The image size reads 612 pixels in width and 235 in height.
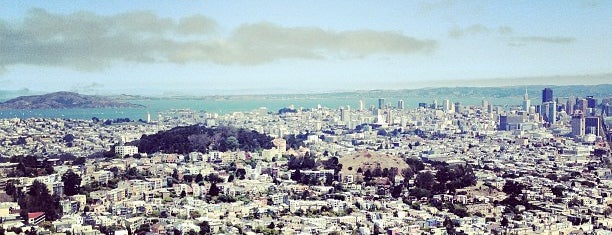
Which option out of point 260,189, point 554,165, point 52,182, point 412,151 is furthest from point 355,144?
point 52,182

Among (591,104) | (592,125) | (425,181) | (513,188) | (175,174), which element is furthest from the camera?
(591,104)

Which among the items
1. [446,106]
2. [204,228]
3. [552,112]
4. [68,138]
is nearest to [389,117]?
[446,106]

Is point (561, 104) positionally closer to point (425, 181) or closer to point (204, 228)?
point (425, 181)

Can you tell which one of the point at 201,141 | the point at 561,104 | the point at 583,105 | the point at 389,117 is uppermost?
the point at 583,105

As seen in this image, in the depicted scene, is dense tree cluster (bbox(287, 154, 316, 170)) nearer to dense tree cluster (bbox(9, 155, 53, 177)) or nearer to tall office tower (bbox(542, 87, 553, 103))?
dense tree cluster (bbox(9, 155, 53, 177))

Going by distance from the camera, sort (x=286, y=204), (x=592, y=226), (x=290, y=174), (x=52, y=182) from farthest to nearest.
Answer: (x=290, y=174), (x=52, y=182), (x=286, y=204), (x=592, y=226)

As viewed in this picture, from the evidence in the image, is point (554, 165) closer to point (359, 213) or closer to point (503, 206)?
point (503, 206)

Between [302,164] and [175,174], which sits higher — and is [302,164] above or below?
below

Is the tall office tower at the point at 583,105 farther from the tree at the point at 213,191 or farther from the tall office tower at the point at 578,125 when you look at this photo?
the tree at the point at 213,191
